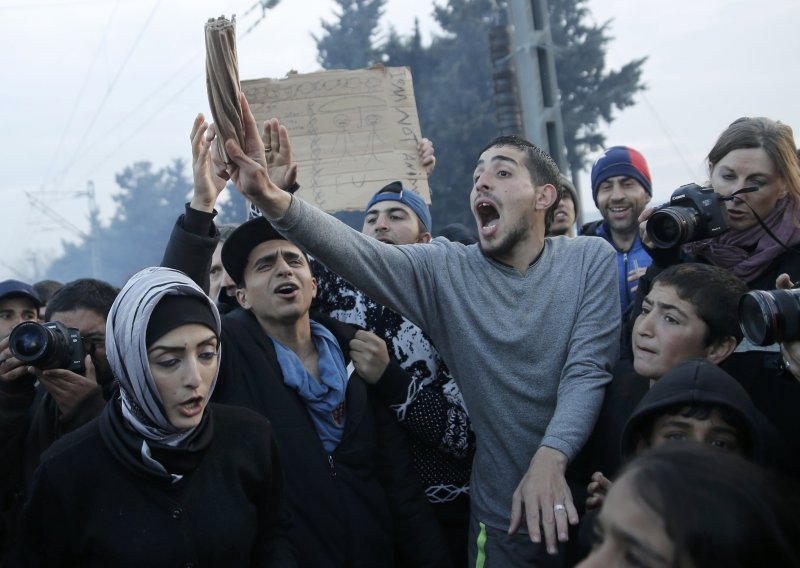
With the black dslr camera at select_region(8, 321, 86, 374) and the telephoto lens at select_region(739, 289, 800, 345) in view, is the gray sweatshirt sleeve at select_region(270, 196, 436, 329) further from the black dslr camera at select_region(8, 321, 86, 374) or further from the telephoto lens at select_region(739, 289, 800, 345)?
the telephoto lens at select_region(739, 289, 800, 345)

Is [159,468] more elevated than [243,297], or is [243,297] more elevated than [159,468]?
[243,297]

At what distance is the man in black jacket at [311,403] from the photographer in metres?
2.77

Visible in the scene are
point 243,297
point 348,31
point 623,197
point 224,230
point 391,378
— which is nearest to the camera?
point 391,378

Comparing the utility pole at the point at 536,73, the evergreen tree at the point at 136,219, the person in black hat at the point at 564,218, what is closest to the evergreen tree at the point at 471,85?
the utility pole at the point at 536,73

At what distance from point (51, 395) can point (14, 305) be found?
2.90ft

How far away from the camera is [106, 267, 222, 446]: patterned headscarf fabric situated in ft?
7.48

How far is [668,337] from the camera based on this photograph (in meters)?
2.67

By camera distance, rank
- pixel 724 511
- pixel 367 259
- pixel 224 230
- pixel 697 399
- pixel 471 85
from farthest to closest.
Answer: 1. pixel 471 85
2. pixel 224 230
3. pixel 367 259
4. pixel 697 399
5. pixel 724 511

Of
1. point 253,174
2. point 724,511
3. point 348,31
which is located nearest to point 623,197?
point 253,174

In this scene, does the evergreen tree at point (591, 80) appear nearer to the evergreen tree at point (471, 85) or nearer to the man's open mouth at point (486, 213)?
the evergreen tree at point (471, 85)

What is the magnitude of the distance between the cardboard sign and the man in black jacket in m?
1.23

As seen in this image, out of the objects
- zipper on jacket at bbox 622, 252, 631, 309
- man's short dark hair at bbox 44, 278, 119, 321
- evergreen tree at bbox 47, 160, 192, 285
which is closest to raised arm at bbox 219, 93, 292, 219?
man's short dark hair at bbox 44, 278, 119, 321

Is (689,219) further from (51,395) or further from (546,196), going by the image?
(51,395)

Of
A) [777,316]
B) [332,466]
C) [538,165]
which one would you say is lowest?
[332,466]
